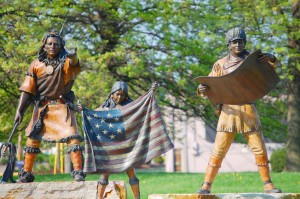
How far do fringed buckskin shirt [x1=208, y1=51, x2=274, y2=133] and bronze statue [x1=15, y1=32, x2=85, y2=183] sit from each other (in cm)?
210

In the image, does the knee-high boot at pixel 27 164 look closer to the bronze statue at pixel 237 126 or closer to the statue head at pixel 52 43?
the statue head at pixel 52 43

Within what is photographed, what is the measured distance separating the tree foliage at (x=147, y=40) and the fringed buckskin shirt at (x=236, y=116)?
377 inches

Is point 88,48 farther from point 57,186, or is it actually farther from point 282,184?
point 57,186

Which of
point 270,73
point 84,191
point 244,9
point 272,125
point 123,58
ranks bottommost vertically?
point 84,191

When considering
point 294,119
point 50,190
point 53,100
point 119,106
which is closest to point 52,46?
point 53,100

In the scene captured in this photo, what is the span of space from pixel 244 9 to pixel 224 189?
26.9 feet

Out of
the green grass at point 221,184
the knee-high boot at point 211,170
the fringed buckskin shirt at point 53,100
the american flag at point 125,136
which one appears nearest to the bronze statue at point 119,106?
the american flag at point 125,136

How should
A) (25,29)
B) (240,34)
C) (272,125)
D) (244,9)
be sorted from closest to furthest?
(240,34), (25,29), (244,9), (272,125)

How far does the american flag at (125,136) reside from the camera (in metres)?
9.12

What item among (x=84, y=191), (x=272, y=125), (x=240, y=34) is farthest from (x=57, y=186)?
(x=272, y=125)

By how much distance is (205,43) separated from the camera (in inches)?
847

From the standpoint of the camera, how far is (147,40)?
2130 cm

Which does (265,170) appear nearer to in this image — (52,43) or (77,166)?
(77,166)

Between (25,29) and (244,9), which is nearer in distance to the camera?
(25,29)
